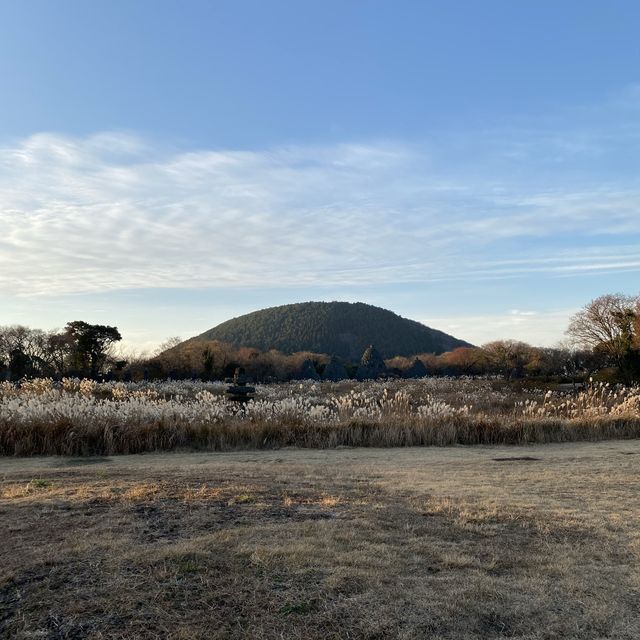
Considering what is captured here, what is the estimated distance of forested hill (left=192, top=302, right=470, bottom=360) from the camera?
8300 cm

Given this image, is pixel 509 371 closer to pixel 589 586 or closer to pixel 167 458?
pixel 167 458

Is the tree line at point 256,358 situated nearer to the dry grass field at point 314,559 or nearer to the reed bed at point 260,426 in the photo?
the reed bed at point 260,426

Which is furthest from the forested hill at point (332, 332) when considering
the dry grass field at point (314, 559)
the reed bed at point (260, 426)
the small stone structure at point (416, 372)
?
the dry grass field at point (314, 559)

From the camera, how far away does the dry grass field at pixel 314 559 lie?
271 cm

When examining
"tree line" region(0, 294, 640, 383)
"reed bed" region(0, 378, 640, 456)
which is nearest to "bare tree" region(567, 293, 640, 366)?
"tree line" region(0, 294, 640, 383)

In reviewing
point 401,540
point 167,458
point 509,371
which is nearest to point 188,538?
point 401,540

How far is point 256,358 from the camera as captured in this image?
45.2 meters

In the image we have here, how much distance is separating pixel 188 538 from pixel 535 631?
2.07 m

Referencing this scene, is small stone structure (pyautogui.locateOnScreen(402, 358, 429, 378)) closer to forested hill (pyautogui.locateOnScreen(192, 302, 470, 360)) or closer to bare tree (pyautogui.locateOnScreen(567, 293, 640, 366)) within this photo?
bare tree (pyautogui.locateOnScreen(567, 293, 640, 366))

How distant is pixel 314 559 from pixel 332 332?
84.5m

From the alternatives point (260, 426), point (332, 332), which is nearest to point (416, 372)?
point (260, 426)

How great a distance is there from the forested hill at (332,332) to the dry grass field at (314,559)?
241ft

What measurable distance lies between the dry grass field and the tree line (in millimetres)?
26889

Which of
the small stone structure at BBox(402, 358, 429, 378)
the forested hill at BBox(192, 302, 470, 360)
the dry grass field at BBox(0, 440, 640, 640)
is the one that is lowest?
the dry grass field at BBox(0, 440, 640, 640)
